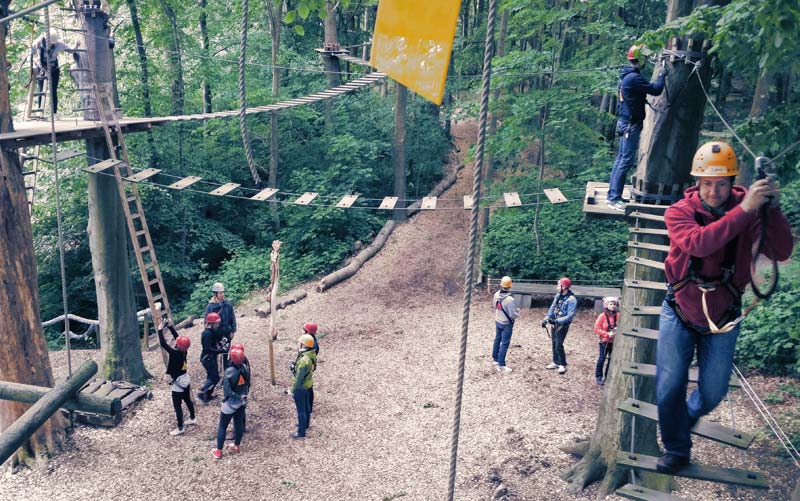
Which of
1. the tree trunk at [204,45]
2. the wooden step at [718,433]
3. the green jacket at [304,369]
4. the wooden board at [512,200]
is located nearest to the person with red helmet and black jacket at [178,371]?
the green jacket at [304,369]

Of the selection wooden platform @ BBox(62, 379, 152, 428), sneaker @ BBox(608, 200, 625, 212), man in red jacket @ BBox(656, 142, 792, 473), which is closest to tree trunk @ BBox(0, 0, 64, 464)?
wooden platform @ BBox(62, 379, 152, 428)

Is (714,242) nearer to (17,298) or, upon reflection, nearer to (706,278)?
(706,278)

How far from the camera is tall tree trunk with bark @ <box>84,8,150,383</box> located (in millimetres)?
10758

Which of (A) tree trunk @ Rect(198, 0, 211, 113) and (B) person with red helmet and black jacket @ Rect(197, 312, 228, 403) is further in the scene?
(A) tree trunk @ Rect(198, 0, 211, 113)

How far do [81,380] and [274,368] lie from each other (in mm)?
7549

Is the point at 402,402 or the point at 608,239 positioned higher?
the point at 608,239

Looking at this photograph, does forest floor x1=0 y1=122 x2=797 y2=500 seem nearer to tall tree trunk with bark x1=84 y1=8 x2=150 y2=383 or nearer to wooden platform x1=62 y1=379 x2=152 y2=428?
wooden platform x1=62 y1=379 x2=152 y2=428

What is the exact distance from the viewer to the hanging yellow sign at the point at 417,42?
307 cm

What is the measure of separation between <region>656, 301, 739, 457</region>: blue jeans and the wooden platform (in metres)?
9.00

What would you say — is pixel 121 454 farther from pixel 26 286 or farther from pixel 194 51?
pixel 194 51

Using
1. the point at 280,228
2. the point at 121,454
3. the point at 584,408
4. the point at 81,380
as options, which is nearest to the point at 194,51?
the point at 280,228

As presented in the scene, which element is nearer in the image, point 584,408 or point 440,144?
point 584,408

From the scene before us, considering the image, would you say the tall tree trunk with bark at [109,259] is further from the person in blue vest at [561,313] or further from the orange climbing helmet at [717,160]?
the orange climbing helmet at [717,160]

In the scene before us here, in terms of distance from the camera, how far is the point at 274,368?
11.6 m
